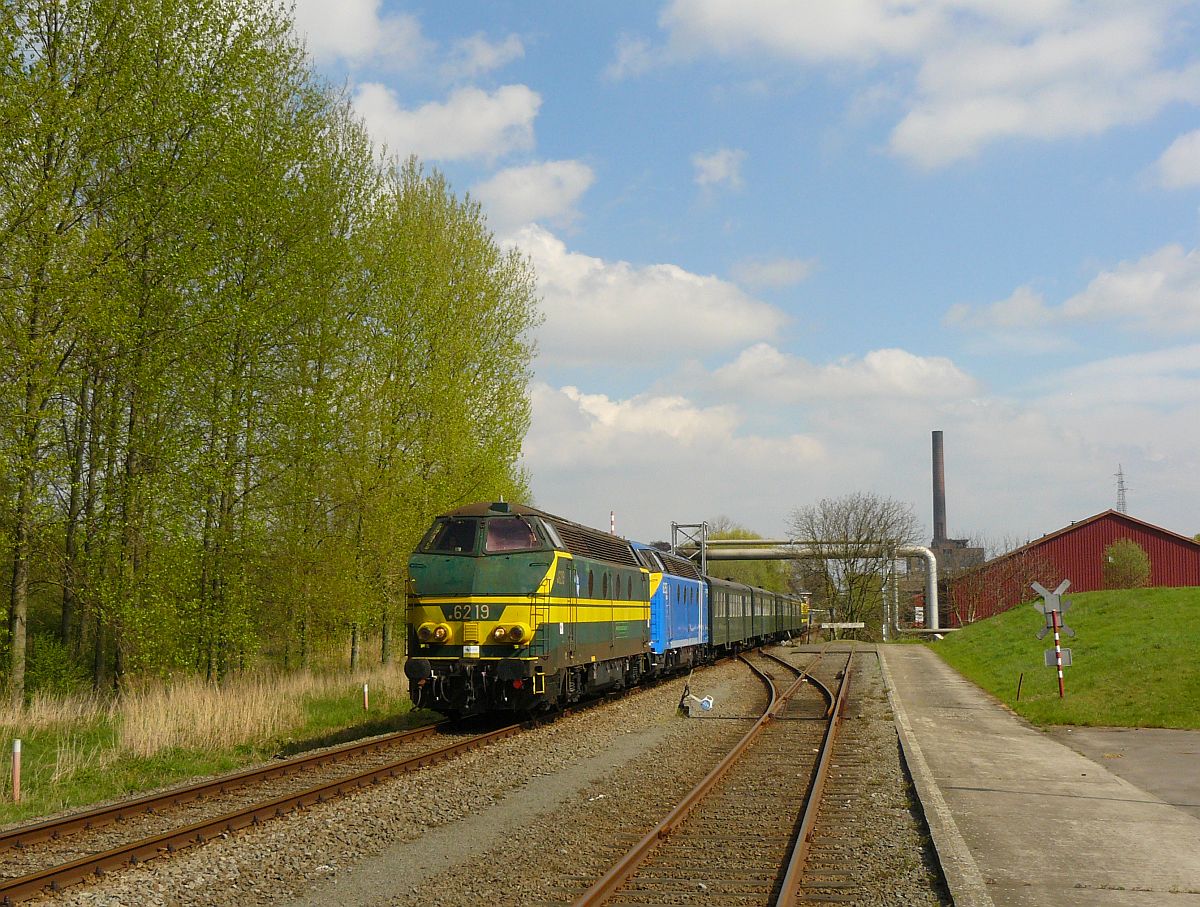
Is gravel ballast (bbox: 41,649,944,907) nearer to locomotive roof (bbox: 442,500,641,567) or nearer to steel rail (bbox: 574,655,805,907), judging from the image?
steel rail (bbox: 574,655,805,907)

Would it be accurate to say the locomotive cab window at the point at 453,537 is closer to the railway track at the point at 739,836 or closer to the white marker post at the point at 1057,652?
the railway track at the point at 739,836

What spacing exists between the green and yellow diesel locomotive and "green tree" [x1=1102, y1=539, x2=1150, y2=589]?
152 ft

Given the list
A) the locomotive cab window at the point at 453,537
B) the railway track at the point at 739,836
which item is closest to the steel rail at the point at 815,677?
the railway track at the point at 739,836

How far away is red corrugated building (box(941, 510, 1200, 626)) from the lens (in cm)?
5950

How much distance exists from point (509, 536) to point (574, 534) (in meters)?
2.20

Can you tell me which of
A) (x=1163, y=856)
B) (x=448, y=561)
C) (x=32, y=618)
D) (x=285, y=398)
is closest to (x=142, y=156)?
(x=285, y=398)

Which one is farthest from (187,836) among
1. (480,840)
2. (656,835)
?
(656,835)

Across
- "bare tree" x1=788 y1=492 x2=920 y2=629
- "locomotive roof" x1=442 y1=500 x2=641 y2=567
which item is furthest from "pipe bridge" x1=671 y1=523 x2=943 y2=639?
"locomotive roof" x1=442 y1=500 x2=641 y2=567

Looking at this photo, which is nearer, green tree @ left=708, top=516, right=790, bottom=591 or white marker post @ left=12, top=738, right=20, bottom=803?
white marker post @ left=12, top=738, right=20, bottom=803

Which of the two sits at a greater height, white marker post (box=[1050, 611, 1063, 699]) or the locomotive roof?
the locomotive roof

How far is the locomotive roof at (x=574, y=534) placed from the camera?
687 inches

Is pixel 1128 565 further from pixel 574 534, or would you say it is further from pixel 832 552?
pixel 574 534

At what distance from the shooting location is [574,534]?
62.3ft

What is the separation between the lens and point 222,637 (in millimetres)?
19188
